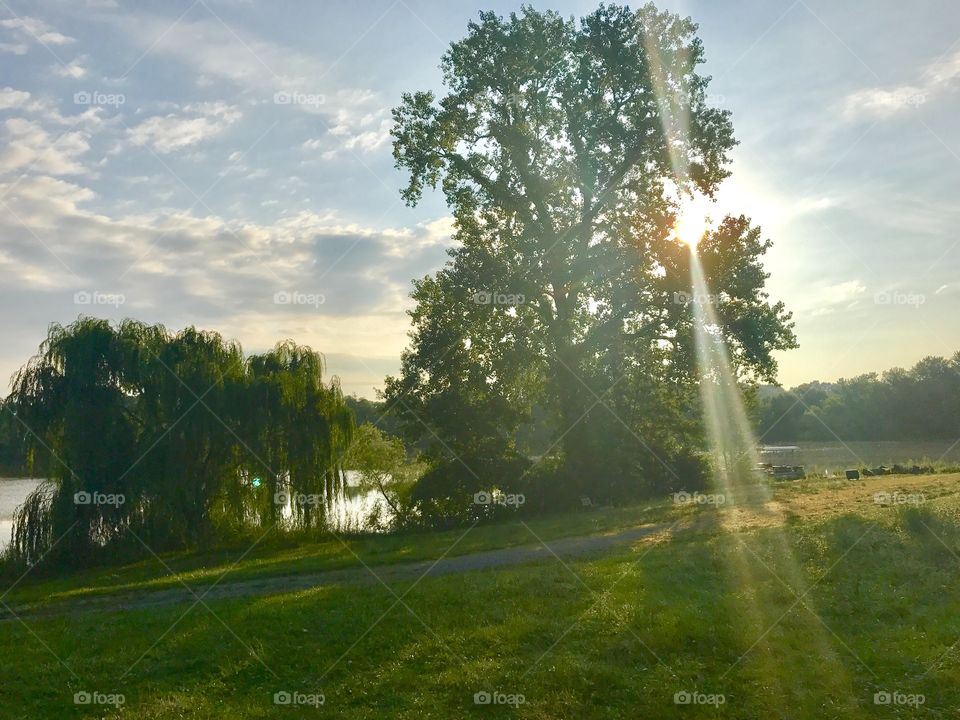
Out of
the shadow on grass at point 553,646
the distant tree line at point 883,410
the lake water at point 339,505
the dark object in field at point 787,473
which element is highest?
the distant tree line at point 883,410

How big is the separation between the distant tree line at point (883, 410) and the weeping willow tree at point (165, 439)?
6258 centimetres

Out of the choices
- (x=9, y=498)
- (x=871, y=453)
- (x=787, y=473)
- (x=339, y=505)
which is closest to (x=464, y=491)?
(x=339, y=505)

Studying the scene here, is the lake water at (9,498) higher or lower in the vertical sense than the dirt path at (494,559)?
higher

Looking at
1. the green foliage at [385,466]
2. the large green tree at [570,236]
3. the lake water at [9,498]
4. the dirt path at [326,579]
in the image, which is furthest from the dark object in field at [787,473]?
the lake water at [9,498]

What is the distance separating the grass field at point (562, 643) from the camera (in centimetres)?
981

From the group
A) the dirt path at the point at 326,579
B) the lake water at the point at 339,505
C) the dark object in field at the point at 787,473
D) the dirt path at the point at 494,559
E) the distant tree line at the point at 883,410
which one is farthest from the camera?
the distant tree line at the point at 883,410

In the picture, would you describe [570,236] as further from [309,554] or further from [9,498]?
[9,498]

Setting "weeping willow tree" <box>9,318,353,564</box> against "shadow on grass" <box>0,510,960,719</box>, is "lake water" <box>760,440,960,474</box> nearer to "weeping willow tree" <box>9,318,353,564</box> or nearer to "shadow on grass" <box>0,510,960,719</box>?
"weeping willow tree" <box>9,318,353,564</box>

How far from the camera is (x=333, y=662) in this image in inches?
428

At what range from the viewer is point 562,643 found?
11.6 meters

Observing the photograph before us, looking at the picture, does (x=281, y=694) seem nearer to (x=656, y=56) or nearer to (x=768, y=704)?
(x=768, y=704)

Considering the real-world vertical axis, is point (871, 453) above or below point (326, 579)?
above

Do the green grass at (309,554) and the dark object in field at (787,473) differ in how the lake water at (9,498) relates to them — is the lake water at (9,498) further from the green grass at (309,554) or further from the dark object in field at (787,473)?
the dark object in field at (787,473)

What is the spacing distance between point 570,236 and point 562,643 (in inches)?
963
